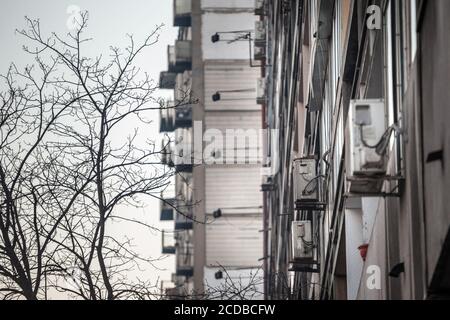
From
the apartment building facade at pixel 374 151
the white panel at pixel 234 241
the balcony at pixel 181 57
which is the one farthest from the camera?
the balcony at pixel 181 57

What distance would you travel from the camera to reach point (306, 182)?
23062mm

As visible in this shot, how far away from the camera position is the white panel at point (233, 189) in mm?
61719

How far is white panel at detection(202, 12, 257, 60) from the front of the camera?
61.8 meters

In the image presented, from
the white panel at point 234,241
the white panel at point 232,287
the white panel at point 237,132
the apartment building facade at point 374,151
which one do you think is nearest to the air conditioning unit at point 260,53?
the white panel at point 237,132

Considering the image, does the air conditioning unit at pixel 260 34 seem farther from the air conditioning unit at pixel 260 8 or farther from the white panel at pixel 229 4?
the white panel at pixel 229 4

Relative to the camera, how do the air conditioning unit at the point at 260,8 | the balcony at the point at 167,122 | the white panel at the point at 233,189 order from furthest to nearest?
the balcony at the point at 167,122 → the white panel at the point at 233,189 → the air conditioning unit at the point at 260,8

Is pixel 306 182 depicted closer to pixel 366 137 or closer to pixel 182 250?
pixel 366 137

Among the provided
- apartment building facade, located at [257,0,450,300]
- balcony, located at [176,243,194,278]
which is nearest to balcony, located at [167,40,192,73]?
balcony, located at [176,243,194,278]

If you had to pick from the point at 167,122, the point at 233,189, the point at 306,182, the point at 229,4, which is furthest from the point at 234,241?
the point at 306,182

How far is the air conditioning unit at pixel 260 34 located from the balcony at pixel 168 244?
1603 centimetres

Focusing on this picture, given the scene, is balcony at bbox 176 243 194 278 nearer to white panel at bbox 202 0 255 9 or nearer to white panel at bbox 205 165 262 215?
white panel at bbox 205 165 262 215

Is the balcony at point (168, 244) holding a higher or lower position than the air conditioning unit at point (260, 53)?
lower

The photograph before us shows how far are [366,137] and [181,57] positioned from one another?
175ft
